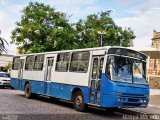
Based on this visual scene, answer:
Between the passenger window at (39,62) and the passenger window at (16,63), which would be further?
the passenger window at (16,63)

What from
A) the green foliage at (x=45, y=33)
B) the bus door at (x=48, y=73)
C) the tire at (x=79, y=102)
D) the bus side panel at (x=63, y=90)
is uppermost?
the green foliage at (x=45, y=33)

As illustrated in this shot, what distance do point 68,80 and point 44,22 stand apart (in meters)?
38.9

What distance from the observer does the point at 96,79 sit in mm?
16031

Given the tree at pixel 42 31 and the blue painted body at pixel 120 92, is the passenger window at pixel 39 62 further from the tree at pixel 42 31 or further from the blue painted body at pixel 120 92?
the tree at pixel 42 31

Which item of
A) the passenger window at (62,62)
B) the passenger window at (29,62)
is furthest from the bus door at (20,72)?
the passenger window at (62,62)

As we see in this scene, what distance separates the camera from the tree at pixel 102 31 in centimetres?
6353

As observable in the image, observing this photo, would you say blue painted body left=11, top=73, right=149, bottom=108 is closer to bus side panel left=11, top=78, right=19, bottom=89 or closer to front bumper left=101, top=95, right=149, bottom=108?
front bumper left=101, top=95, right=149, bottom=108

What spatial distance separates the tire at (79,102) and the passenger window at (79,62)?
45.9 inches

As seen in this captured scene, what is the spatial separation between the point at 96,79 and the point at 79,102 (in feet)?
5.35

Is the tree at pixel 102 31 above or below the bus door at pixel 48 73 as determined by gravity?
above

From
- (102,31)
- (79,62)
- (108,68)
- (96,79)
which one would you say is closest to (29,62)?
(79,62)

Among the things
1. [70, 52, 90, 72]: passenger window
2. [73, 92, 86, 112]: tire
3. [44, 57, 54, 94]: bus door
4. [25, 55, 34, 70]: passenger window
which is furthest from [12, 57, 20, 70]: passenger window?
[73, 92, 86, 112]: tire

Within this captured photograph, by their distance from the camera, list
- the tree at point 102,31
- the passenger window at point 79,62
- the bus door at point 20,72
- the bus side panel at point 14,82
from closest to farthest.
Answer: the passenger window at point 79,62 < the bus door at point 20,72 < the bus side panel at point 14,82 < the tree at point 102,31

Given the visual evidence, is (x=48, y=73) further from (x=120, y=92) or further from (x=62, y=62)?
(x=120, y=92)
